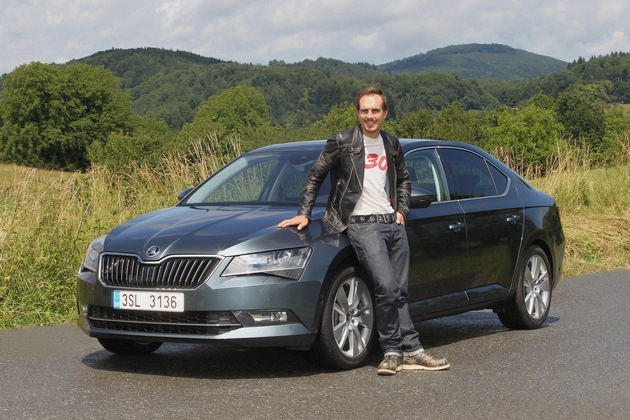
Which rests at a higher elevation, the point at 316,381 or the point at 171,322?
the point at 171,322

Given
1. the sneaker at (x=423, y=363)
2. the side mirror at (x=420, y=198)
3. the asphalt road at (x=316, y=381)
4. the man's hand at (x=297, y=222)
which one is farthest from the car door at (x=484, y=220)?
the man's hand at (x=297, y=222)

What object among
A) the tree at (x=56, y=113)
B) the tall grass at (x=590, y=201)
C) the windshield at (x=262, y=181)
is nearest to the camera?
the windshield at (x=262, y=181)

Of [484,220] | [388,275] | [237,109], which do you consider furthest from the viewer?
[237,109]

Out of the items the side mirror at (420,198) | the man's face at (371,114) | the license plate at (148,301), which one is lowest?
the license plate at (148,301)

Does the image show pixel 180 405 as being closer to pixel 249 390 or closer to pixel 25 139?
pixel 249 390

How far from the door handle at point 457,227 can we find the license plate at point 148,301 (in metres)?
2.34

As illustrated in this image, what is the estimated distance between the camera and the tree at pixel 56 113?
99438mm

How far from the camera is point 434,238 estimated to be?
24.4 feet

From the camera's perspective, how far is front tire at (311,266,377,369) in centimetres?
648

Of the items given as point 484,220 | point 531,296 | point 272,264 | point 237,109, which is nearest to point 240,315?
point 272,264

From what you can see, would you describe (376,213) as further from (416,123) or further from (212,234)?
(416,123)

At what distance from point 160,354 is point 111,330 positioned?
3.20 feet

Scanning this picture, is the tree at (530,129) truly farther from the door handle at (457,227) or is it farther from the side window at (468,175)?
the door handle at (457,227)

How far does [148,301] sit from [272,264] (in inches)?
31.9
